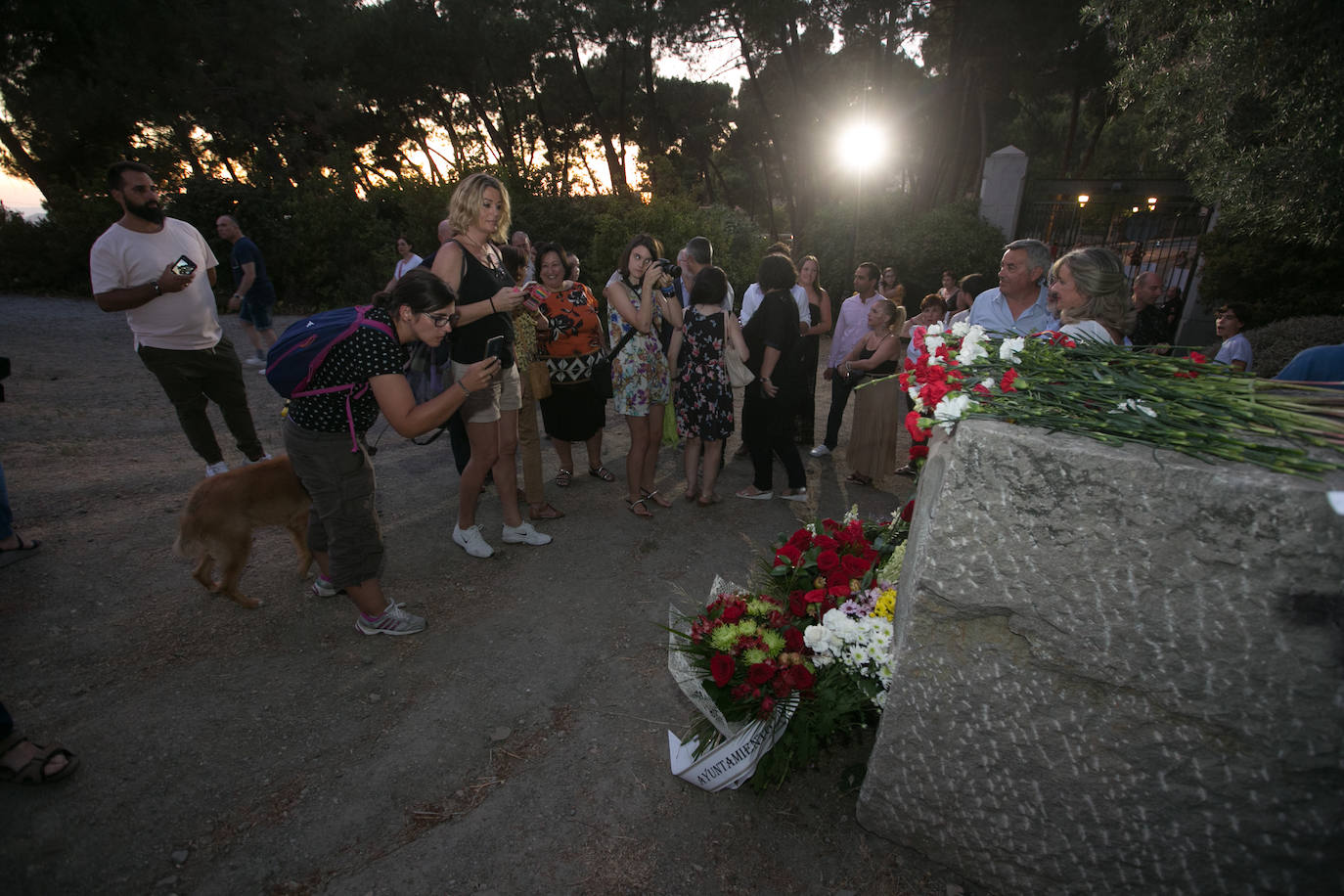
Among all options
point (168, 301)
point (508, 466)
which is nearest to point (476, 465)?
point (508, 466)

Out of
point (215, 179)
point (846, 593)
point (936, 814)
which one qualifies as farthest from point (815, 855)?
point (215, 179)

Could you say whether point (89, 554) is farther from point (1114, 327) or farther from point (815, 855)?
point (1114, 327)

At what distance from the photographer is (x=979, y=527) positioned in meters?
1.75

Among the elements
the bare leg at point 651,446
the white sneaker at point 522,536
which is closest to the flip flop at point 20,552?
the white sneaker at point 522,536

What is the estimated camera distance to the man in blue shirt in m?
3.51

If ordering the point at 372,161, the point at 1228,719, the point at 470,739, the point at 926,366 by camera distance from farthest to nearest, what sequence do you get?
the point at 372,161 < the point at 470,739 < the point at 926,366 < the point at 1228,719

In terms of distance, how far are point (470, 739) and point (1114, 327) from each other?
3.53m

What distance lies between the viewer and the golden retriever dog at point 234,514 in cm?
319

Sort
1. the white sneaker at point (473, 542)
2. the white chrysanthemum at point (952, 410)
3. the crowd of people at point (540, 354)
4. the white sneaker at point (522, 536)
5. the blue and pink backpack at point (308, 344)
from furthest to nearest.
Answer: the white sneaker at point (522, 536) → the white sneaker at point (473, 542) → the crowd of people at point (540, 354) → the blue and pink backpack at point (308, 344) → the white chrysanthemum at point (952, 410)

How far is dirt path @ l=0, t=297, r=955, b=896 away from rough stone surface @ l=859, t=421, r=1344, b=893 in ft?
2.00

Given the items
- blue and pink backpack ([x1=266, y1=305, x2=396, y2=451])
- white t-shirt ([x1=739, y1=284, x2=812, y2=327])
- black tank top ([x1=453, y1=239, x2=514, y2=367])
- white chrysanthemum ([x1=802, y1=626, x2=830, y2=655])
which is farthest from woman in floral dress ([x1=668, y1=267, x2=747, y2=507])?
white chrysanthemum ([x1=802, y1=626, x2=830, y2=655])

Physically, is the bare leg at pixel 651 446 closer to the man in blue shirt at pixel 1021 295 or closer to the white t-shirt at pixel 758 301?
the white t-shirt at pixel 758 301

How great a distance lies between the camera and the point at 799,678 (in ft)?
7.45

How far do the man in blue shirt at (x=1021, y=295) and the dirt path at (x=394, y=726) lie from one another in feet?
6.81
